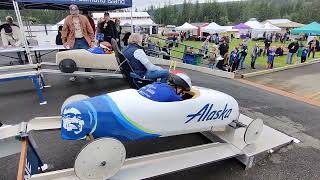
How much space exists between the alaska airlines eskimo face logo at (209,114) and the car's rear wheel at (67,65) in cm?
375

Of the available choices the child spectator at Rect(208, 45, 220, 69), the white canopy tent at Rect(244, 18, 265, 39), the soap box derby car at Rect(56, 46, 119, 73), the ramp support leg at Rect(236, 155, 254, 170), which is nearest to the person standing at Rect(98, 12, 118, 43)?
the soap box derby car at Rect(56, 46, 119, 73)

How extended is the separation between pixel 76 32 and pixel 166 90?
4494 mm

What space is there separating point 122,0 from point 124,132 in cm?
764

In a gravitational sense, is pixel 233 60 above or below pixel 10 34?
below

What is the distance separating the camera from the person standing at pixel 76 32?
6.64 m

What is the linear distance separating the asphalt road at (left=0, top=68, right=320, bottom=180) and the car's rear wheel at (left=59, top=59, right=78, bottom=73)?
553 mm

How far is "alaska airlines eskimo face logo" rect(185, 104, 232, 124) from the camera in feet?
11.1

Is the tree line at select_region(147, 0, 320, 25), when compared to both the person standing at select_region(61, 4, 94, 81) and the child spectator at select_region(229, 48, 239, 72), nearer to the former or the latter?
the child spectator at select_region(229, 48, 239, 72)

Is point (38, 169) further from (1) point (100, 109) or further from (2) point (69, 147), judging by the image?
(1) point (100, 109)

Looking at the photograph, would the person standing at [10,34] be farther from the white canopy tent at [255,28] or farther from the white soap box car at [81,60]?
the white canopy tent at [255,28]

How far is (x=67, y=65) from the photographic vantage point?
6031 mm

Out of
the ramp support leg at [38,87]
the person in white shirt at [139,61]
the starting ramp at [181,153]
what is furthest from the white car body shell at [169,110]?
the ramp support leg at [38,87]

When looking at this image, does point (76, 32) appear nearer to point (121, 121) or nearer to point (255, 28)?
point (121, 121)

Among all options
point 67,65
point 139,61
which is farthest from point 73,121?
point 67,65
